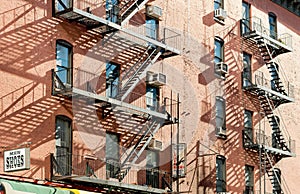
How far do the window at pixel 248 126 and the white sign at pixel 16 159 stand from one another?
1895 centimetres

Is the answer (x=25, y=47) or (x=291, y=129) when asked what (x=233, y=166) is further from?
(x=25, y=47)

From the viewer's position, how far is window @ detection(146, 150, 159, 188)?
115ft

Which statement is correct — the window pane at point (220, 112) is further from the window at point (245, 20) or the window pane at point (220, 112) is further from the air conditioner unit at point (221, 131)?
the window at point (245, 20)

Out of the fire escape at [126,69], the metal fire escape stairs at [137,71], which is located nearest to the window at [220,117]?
the fire escape at [126,69]

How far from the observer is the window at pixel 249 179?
4272 cm

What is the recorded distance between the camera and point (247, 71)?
44.3 m

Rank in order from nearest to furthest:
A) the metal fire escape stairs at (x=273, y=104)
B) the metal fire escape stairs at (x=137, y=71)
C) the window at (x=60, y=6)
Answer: the window at (x=60, y=6) → the metal fire escape stairs at (x=137, y=71) → the metal fire escape stairs at (x=273, y=104)

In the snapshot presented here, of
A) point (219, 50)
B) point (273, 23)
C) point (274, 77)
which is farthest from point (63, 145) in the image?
point (273, 23)

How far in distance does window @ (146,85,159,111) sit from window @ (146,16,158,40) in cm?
238

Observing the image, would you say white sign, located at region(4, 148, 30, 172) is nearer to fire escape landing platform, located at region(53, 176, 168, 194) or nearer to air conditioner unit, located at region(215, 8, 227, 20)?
fire escape landing platform, located at region(53, 176, 168, 194)

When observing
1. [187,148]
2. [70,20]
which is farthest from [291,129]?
[70,20]

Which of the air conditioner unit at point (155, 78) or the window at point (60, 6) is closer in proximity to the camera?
the window at point (60, 6)

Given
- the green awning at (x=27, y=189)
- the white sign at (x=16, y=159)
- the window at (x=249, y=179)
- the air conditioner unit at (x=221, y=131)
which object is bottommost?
the green awning at (x=27, y=189)

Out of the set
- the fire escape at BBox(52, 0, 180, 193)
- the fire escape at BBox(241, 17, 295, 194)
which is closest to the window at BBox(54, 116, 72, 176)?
the fire escape at BBox(52, 0, 180, 193)
